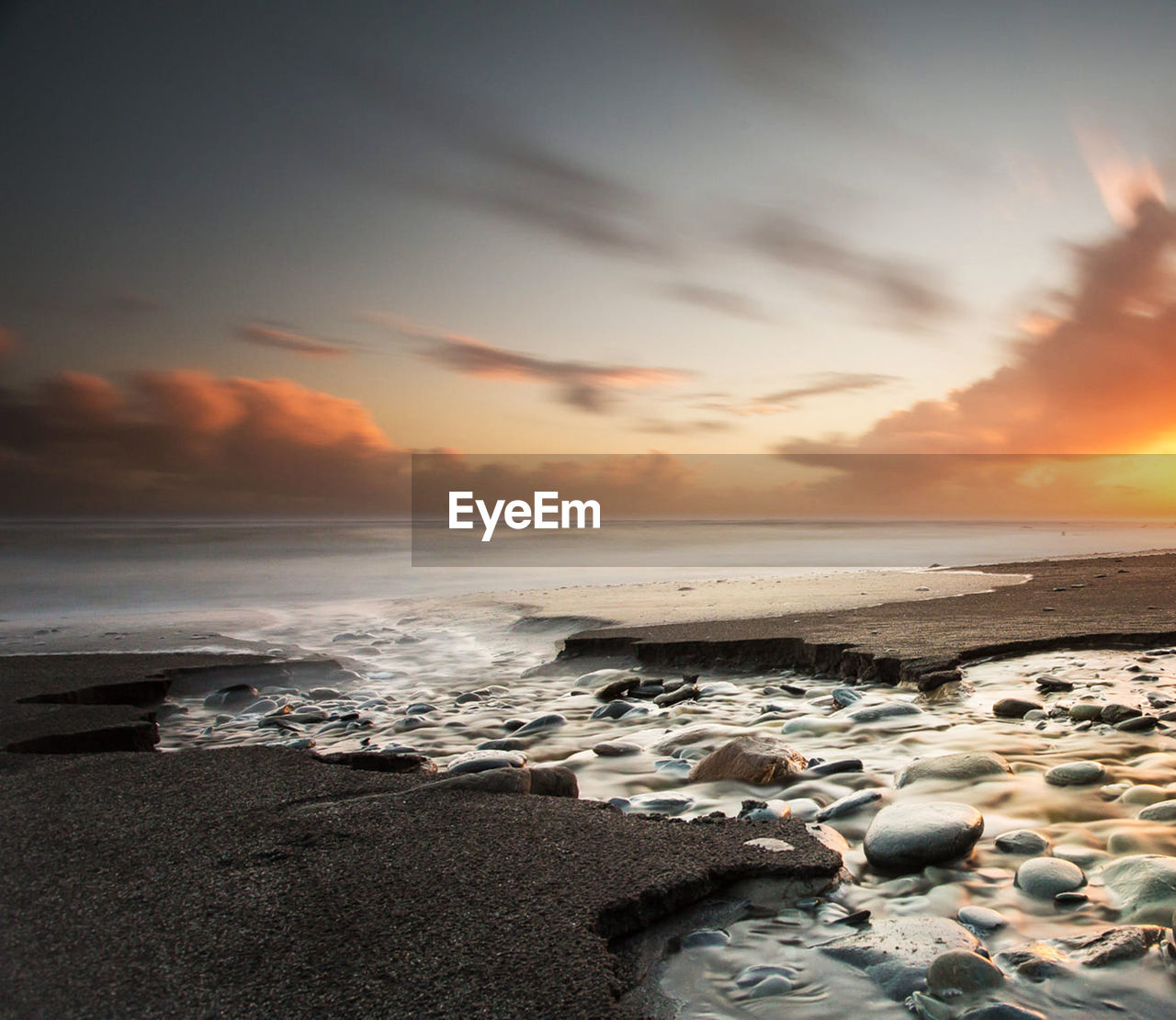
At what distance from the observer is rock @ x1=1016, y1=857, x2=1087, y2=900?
6.20 feet

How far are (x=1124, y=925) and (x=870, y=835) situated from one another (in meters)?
0.61

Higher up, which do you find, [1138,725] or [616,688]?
[1138,725]

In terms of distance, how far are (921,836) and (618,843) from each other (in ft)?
2.59

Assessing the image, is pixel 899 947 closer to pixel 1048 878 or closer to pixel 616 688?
pixel 1048 878

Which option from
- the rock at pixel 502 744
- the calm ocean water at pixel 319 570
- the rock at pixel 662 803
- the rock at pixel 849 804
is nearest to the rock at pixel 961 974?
the rock at pixel 849 804

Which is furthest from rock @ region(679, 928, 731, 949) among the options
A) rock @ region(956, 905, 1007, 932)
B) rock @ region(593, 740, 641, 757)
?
rock @ region(593, 740, 641, 757)

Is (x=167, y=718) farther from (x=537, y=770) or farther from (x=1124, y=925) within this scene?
(x=1124, y=925)

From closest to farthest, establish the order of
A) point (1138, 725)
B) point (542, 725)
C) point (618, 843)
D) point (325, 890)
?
point (325, 890), point (618, 843), point (1138, 725), point (542, 725)

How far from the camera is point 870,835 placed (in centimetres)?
220

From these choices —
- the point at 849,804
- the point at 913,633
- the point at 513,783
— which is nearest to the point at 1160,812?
the point at 849,804

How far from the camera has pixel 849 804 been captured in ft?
8.30

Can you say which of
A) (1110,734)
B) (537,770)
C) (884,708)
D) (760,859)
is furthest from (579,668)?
(760,859)

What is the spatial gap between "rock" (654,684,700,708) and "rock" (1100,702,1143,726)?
1869 mm

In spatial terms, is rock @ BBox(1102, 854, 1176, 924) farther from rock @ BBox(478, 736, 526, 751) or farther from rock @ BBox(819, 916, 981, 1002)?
rock @ BBox(478, 736, 526, 751)
